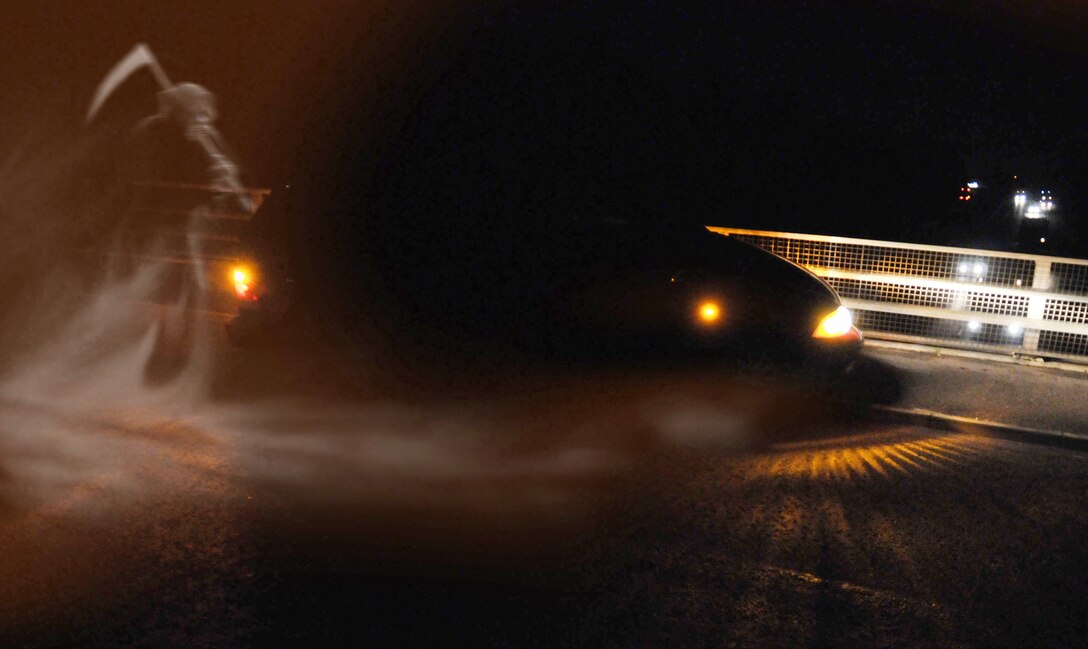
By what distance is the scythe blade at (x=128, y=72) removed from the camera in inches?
606

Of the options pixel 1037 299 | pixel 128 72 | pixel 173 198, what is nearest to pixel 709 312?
pixel 1037 299

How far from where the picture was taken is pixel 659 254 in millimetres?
6250

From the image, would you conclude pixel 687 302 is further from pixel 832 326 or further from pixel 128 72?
pixel 128 72

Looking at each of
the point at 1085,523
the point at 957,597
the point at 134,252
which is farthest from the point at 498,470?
the point at 134,252

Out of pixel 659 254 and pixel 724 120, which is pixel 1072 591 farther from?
pixel 724 120

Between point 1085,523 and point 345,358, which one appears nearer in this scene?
point 1085,523

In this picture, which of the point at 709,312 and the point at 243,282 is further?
the point at 243,282

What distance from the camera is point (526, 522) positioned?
427 centimetres

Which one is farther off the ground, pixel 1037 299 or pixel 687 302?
pixel 1037 299

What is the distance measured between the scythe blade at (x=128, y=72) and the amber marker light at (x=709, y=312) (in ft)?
44.8

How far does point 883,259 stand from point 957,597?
504cm

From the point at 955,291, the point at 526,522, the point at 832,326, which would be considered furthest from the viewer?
the point at 955,291

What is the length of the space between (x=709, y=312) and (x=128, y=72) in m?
14.8

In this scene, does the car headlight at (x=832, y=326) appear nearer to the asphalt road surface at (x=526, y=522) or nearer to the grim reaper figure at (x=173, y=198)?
the asphalt road surface at (x=526, y=522)
